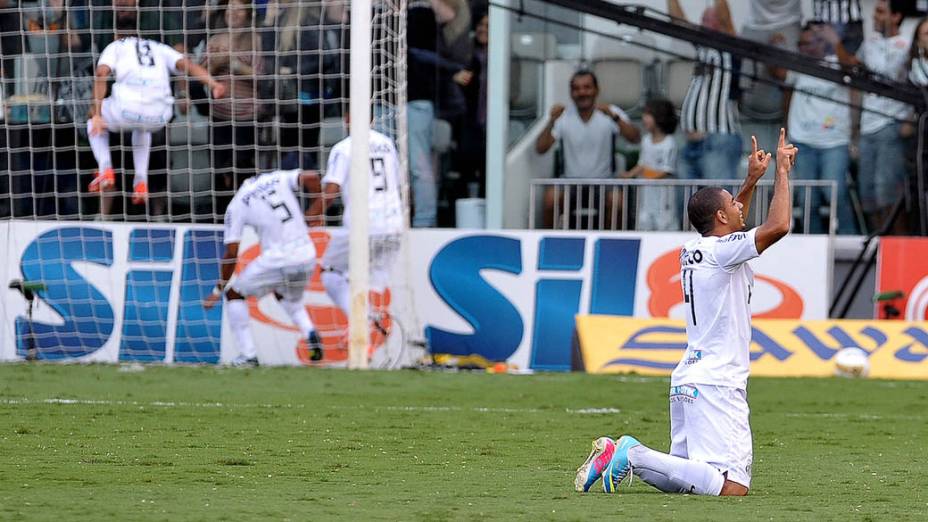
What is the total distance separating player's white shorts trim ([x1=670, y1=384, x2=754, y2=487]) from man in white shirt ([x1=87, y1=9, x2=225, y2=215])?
943cm

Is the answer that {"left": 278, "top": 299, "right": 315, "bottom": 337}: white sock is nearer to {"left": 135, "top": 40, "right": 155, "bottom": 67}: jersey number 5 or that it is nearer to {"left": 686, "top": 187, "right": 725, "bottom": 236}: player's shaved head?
{"left": 135, "top": 40, "right": 155, "bottom": 67}: jersey number 5

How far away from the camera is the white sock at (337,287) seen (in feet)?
47.9

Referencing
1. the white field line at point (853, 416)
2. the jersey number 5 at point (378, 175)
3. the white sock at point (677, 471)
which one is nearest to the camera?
the white sock at point (677, 471)

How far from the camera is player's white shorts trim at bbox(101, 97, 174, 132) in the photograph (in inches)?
603

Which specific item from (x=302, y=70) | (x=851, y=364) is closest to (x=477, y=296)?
(x=302, y=70)

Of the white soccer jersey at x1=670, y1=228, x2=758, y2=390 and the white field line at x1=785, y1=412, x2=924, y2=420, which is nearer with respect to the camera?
the white soccer jersey at x1=670, y1=228, x2=758, y2=390

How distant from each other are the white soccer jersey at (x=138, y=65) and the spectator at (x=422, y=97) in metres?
2.73

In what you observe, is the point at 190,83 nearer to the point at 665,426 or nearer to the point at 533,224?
the point at 533,224

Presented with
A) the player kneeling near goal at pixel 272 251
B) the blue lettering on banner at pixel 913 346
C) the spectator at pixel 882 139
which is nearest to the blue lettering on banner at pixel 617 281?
the blue lettering on banner at pixel 913 346

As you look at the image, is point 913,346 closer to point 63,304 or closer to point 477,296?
point 477,296

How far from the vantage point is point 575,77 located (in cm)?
1720

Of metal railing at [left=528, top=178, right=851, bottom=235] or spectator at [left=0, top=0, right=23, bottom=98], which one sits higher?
spectator at [left=0, top=0, right=23, bottom=98]

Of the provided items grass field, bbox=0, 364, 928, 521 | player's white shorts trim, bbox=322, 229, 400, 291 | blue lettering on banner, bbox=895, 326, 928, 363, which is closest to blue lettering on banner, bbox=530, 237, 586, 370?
grass field, bbox=0, 364, 928, 521

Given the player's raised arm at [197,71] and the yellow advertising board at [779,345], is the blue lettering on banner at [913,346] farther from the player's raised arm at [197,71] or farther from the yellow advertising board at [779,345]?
the player's raised arm at [197,71]
